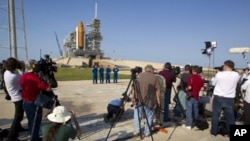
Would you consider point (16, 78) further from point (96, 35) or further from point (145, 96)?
Result: point (96, 35)

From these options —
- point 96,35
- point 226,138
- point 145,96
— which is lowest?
point 226,138

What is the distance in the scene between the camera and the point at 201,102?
8008 millimetres

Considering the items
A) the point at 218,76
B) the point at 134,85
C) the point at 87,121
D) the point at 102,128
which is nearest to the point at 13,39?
the point at 87,121

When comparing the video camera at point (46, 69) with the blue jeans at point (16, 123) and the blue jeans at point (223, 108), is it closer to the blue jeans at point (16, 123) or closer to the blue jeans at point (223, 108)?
the blue jeans at point (16, 123)

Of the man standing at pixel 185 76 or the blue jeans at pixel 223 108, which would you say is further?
the man standing at pixel 185 76

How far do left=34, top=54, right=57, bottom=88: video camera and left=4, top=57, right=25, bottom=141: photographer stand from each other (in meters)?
0.78

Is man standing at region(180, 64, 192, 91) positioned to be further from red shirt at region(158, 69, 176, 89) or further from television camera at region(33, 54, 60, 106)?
television camera at region(33, 54, 60, 106)

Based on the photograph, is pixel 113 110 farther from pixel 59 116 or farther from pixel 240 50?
pixel 240 50

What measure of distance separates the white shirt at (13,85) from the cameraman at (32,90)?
16.4 inches

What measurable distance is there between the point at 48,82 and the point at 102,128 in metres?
2.52

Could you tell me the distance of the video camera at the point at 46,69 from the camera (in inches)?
190

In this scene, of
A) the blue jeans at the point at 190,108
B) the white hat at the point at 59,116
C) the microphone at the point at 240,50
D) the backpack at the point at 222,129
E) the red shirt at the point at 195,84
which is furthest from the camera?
the microphone at the point at 240,50

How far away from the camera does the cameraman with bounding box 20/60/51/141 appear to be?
190 inches

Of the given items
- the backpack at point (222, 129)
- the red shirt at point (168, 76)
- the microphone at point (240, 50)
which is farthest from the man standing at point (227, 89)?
the microphone at point (240, 50)
